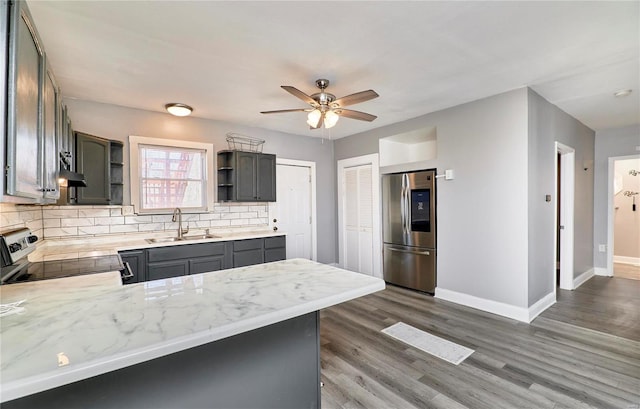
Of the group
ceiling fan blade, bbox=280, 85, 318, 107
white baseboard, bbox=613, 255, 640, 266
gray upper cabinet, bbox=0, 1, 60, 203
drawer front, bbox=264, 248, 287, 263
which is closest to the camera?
gray upper cabinet, bbox=0, 1, 60, 203

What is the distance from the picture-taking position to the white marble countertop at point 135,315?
0.72m

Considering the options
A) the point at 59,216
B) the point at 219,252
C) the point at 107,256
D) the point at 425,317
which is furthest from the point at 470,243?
the point at 59,216

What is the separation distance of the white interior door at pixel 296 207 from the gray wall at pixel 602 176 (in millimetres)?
4865

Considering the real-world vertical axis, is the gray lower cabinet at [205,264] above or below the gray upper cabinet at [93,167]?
below

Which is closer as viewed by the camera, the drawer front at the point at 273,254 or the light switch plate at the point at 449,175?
the light switch plate at the point at 449,175

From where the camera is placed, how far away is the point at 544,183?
3.41m

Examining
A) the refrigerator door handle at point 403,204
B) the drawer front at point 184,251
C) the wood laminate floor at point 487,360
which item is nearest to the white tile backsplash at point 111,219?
the drawer front at point 184,251

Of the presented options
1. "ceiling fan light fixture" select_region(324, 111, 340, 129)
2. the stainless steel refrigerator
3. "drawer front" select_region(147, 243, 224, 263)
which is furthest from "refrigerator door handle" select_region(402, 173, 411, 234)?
"drawer front" select_region(147, 243, 224, 263)

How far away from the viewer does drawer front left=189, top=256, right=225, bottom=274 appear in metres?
3.45

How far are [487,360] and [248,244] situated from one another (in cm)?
289

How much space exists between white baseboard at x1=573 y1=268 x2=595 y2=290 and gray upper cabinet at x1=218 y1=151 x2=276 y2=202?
4628mm

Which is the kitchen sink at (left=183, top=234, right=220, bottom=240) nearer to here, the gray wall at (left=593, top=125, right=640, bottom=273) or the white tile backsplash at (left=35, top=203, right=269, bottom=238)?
the white tile backsplash at (left=35, top=203, right=269, bottom=238)

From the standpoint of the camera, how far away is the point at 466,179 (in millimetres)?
3586

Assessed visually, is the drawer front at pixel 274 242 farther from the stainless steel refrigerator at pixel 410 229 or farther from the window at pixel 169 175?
the stainless steel refrigerator at pixel 410 229
